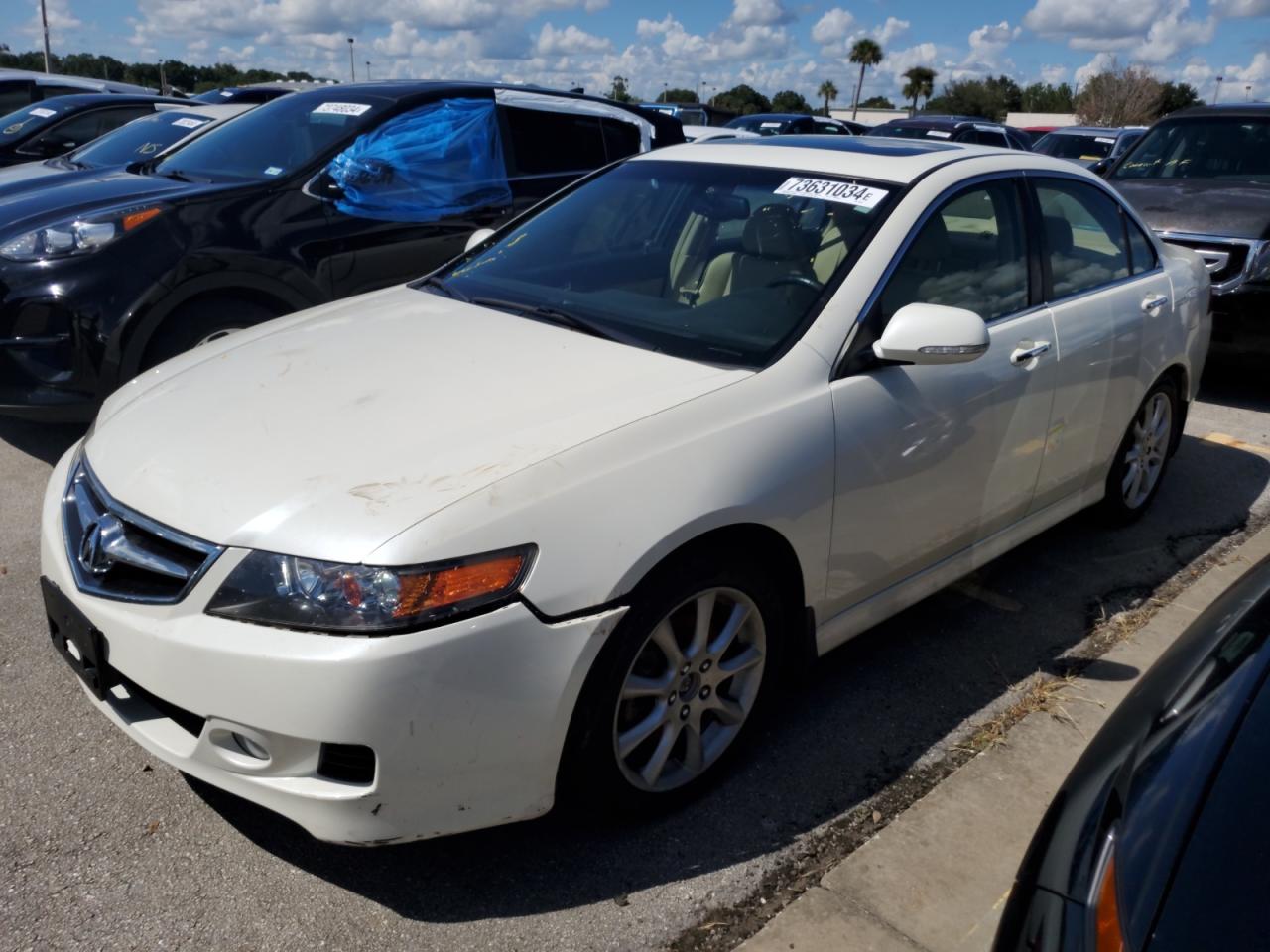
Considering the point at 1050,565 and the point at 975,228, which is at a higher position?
the point at 975,228

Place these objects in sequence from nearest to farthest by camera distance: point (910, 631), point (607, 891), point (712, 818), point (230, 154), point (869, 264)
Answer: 1. point (607, 891)
2. point (712, 818)
3. point (869, 264)
4. point (910, 631)
5. point (230, 154)

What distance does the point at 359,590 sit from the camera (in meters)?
2.13

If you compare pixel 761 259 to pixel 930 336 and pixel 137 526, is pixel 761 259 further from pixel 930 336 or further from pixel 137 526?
pixel 137 526

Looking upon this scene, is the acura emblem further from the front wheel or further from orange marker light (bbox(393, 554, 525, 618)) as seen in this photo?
the front wheel

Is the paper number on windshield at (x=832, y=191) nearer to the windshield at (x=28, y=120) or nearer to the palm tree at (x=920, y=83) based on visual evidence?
the windshield at (x=28, y=120)

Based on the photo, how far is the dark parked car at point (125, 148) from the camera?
19.5ft

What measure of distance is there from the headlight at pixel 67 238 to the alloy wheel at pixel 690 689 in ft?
11.3

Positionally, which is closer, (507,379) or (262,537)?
(262,537)

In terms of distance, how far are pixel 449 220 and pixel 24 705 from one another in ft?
11.2

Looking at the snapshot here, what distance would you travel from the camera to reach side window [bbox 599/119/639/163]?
6609 mm

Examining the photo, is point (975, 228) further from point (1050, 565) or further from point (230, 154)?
point (230, 154)

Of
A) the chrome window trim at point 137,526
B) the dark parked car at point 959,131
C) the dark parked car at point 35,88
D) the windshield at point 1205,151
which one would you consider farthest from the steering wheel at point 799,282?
the dark parked car at point 959,131

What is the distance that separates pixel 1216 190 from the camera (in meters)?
7.31

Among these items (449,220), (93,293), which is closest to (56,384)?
(93,293)
